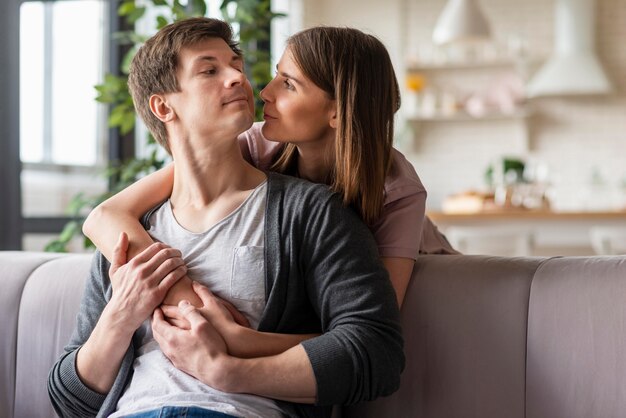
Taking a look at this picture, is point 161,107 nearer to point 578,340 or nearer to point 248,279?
point 248,279

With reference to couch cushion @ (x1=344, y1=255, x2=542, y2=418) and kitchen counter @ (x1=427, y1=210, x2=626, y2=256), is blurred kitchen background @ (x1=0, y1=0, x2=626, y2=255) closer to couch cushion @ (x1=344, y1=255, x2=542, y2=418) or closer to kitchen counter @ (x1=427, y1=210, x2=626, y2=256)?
kitchen counter @ (x1=427, y1=210, x2=626, y2=256)

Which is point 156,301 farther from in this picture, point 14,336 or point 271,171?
point 14,336

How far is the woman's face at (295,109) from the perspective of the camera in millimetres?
1764

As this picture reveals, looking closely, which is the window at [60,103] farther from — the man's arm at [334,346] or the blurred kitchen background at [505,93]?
the man's arm at [334,346]

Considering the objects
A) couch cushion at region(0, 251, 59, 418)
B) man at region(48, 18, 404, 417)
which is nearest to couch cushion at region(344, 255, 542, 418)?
man at region(48, 18, 404, 417)

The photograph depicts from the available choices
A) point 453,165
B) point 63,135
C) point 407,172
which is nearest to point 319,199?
point 407,172

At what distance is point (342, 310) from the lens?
1.55 m

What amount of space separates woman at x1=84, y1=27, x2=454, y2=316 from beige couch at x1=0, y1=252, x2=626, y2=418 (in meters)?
0.10

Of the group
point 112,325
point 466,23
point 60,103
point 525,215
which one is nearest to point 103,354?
point 112,325

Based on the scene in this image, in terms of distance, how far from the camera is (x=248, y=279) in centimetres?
163

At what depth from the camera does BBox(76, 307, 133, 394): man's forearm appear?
1606 millimetres

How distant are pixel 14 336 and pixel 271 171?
0.80 m

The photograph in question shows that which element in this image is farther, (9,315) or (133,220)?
(9,315)

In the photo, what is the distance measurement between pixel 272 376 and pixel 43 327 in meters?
0.85
